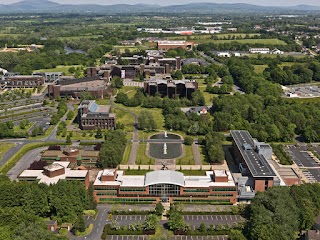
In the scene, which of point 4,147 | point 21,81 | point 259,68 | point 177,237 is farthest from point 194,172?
point 259,68

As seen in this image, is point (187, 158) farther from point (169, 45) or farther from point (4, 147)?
point (169, 45)

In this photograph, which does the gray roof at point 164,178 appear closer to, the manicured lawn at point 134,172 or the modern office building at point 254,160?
the manicured lawn at point 134,172

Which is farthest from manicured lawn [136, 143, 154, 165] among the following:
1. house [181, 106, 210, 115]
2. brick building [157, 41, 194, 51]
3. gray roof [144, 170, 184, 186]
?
brick building [157, 41, 194, 51]

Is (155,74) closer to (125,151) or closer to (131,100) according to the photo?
(131,100)

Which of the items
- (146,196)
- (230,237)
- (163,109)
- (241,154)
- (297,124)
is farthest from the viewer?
(163,109)

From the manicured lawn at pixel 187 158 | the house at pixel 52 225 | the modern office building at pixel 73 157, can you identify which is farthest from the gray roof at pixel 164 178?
the modern office building at pixel 73 157

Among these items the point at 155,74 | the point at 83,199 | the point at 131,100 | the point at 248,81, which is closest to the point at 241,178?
the point at 83,199
